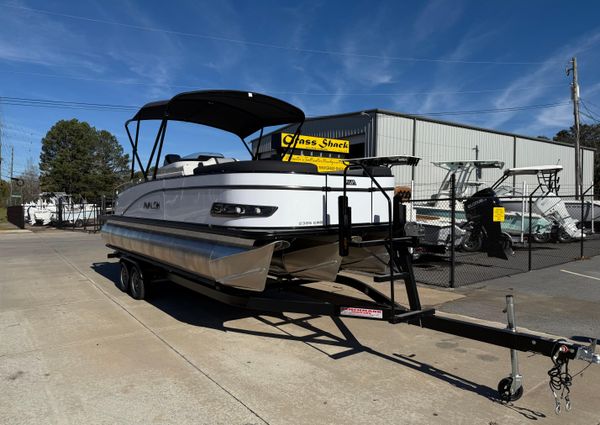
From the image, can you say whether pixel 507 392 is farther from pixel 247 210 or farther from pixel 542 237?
pixel 542 237

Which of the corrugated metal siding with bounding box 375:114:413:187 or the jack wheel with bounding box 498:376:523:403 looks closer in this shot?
the jack wheel with bounding box 498:376:523:403

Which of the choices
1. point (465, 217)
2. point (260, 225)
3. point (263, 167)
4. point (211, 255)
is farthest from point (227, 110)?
point (465, 217)

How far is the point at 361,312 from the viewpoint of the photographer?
14.4ft

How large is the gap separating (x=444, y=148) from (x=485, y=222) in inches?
526

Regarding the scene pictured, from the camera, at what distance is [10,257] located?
13734 mm

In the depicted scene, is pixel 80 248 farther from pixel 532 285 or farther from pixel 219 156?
pixel 532 285

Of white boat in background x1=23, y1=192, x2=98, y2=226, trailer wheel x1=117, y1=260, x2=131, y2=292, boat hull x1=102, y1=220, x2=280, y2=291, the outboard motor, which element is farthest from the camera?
white boat in background x1=23, y1=192, x2=98, y2=226

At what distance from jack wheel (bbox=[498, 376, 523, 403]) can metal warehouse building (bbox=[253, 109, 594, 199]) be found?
14.0 m

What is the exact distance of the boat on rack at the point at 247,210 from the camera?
4.64 m

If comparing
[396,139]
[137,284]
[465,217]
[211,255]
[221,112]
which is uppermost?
[396,139]

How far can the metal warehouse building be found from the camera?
21391 millimetres

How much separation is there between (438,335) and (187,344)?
296cm

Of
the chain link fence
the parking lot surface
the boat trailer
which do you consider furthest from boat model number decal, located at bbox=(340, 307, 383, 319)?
the chain link fence

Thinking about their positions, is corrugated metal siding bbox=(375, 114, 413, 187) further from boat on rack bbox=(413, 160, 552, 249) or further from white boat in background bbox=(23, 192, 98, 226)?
white boat in background bbox=(23, 192, 98, 226)
